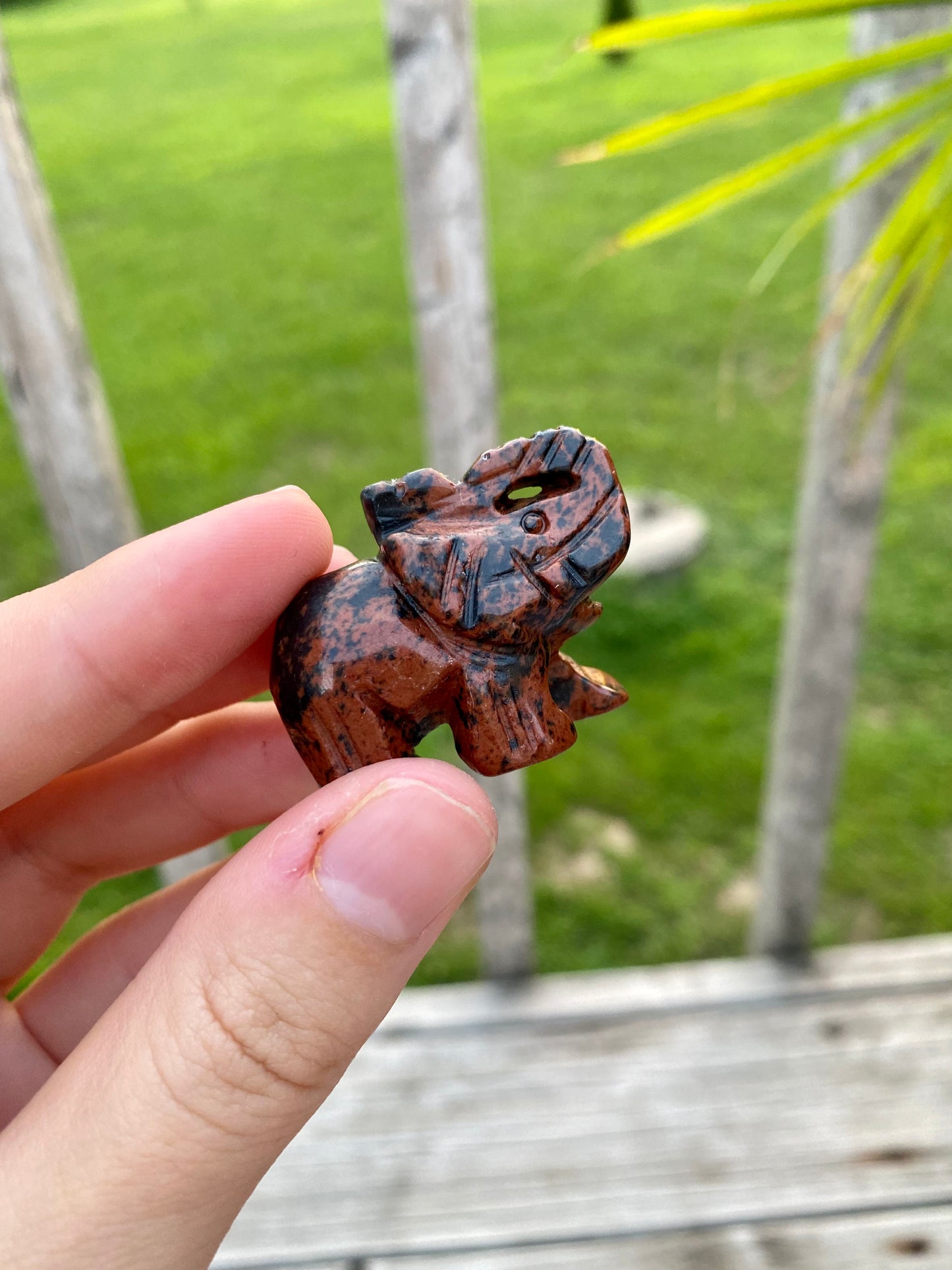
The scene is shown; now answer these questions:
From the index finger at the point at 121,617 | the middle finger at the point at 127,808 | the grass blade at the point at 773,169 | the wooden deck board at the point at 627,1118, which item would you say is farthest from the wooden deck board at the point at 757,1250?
the grass blade at the point at 773,169

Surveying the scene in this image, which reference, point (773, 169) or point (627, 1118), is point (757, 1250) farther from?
point (773, 169)

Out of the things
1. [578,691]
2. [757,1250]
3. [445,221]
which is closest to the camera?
[578,691]

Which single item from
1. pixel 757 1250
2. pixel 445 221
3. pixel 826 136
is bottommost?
pixel 757 1250

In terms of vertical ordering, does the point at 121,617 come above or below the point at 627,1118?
above

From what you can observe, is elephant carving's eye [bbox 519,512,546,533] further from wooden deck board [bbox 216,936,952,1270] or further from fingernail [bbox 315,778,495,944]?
wooden deck board [bbox 216,936,952,1270]

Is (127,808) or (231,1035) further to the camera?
(127,808)

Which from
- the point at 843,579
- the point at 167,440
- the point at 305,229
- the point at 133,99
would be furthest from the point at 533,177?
the point at 843,579

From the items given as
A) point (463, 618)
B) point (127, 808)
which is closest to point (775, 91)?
point (463, 618)
